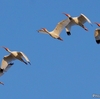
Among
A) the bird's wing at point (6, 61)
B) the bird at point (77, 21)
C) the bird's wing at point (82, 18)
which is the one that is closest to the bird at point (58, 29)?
the bird at point (77, 21)

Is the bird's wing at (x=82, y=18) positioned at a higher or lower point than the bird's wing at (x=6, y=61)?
higher

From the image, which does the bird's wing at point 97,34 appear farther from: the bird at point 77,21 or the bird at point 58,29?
the bird at point 58,29

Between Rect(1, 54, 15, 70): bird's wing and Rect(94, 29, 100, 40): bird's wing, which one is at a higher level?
Rect(94, 29, 100, 40): bird's wing

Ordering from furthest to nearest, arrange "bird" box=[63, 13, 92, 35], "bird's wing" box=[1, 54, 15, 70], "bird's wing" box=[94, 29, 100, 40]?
"bird's wing" box=[1, 54, 15, 70], "bird's wing" box=[94, 29, 100, 40], "bird" box=[63, 13, 92, 35]

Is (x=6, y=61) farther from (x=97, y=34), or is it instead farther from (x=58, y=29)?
(x=97, y=34)

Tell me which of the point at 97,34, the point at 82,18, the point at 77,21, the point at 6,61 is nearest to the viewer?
the point at 82,18

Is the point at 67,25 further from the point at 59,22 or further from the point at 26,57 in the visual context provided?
the point at 26,57

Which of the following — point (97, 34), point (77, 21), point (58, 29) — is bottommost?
point (58, 29)

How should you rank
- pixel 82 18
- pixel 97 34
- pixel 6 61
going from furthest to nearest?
pixel 6 61 → pixel 97 34 → pixel 82 18

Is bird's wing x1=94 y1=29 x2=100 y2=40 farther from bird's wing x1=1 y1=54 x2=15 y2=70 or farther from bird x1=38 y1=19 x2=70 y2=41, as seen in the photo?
bird's wing x1=1 y1=54 x2=15 y2=70

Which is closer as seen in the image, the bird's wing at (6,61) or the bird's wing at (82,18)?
the bird's wing at (82,18)

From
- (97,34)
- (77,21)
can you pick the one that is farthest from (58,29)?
(97,34)

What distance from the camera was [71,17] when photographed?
36.4 m

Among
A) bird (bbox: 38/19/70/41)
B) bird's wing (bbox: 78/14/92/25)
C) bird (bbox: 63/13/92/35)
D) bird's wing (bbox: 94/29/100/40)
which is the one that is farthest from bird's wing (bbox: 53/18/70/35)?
bird's wing (bbox: 94/29/100/40)
